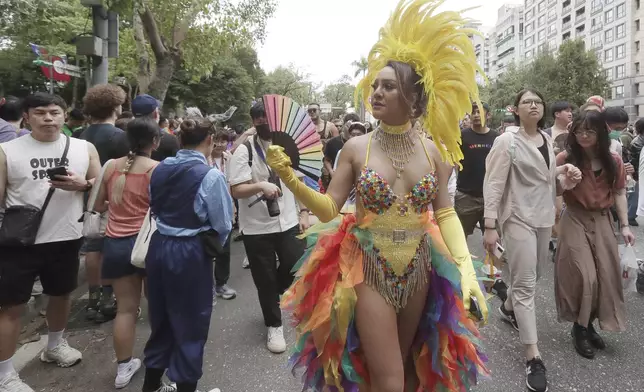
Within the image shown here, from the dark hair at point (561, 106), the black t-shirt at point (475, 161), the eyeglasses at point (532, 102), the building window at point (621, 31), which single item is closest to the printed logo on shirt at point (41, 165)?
the eyeglasses at point (532, 102)

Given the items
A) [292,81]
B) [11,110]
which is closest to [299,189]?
[11,110]

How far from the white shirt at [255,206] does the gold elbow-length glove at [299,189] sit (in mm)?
1558

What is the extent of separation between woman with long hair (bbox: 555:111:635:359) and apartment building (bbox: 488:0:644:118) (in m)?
41.7

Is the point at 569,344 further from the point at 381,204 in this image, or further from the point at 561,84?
the point at 561,84

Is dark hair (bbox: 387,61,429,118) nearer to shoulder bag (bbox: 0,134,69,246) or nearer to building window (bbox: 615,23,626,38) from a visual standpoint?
shoulder bag (bbox: 0,134,69,246)

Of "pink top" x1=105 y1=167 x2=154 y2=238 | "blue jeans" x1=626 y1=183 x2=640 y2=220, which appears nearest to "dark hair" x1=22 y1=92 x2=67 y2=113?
"pink top" x1=105 y1=167 x2=154 y2=238

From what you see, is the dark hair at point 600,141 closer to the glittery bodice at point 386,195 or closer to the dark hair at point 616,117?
the glittery bodice at point 386,195

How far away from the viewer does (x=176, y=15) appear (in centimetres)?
1104

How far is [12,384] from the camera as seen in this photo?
279cm

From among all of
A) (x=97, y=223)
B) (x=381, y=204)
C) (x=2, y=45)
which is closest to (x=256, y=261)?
(x=97, y=223)

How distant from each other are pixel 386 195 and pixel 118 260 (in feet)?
6.76

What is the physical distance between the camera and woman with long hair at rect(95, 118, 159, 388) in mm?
3027

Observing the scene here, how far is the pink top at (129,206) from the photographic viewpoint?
3.14m

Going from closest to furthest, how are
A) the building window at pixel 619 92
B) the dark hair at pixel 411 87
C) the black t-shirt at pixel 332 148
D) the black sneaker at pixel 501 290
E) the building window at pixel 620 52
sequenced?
the dark hair at pixel 411 87 < the black sneaker at pixel 501 290 < the black t-shirt at pixel 332 148 < the building window at pixel 620 52 < the building window at pixel 619 92
